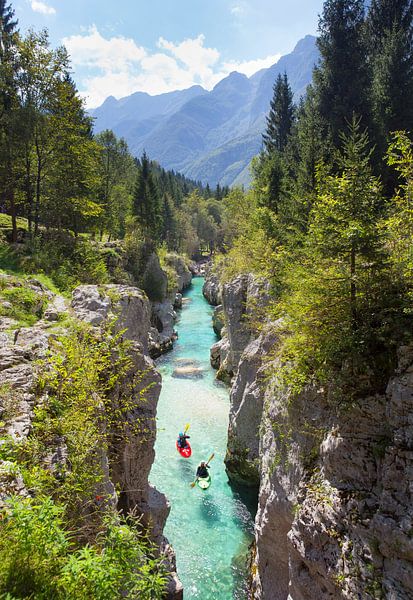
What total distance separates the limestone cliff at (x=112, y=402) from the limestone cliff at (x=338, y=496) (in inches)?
137

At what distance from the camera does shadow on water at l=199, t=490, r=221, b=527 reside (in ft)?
46.8

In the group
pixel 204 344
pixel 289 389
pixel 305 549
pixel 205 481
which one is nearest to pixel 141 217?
pixel 204 344

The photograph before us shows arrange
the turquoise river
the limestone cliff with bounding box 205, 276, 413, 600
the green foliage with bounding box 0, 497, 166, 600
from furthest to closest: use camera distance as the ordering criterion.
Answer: the turquoise river
the limestone cliff with bounding box 205, 276, 413, 600
the green foliage with bounding box 0, 497, 166, 600

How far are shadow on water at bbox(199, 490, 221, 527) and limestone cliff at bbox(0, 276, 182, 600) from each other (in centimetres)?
401

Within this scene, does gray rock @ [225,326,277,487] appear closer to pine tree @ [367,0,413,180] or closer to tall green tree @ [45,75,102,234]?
pine tree @ [367,0,413,180]

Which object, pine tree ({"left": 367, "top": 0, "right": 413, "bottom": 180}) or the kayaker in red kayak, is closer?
the kayaker in red kayak

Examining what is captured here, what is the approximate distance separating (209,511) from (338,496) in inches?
380

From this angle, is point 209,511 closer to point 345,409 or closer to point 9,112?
point 345,409

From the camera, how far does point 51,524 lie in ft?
13.6

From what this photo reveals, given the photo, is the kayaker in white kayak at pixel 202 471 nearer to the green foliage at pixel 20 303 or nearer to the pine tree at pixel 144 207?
the green foliage at pixel 20 303

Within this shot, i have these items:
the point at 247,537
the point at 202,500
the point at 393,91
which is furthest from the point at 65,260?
the point at 393,91

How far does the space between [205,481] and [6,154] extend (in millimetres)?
21479

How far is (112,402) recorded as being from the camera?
30.7ft

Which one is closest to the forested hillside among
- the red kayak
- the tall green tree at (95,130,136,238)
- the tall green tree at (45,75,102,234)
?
the red kayak
